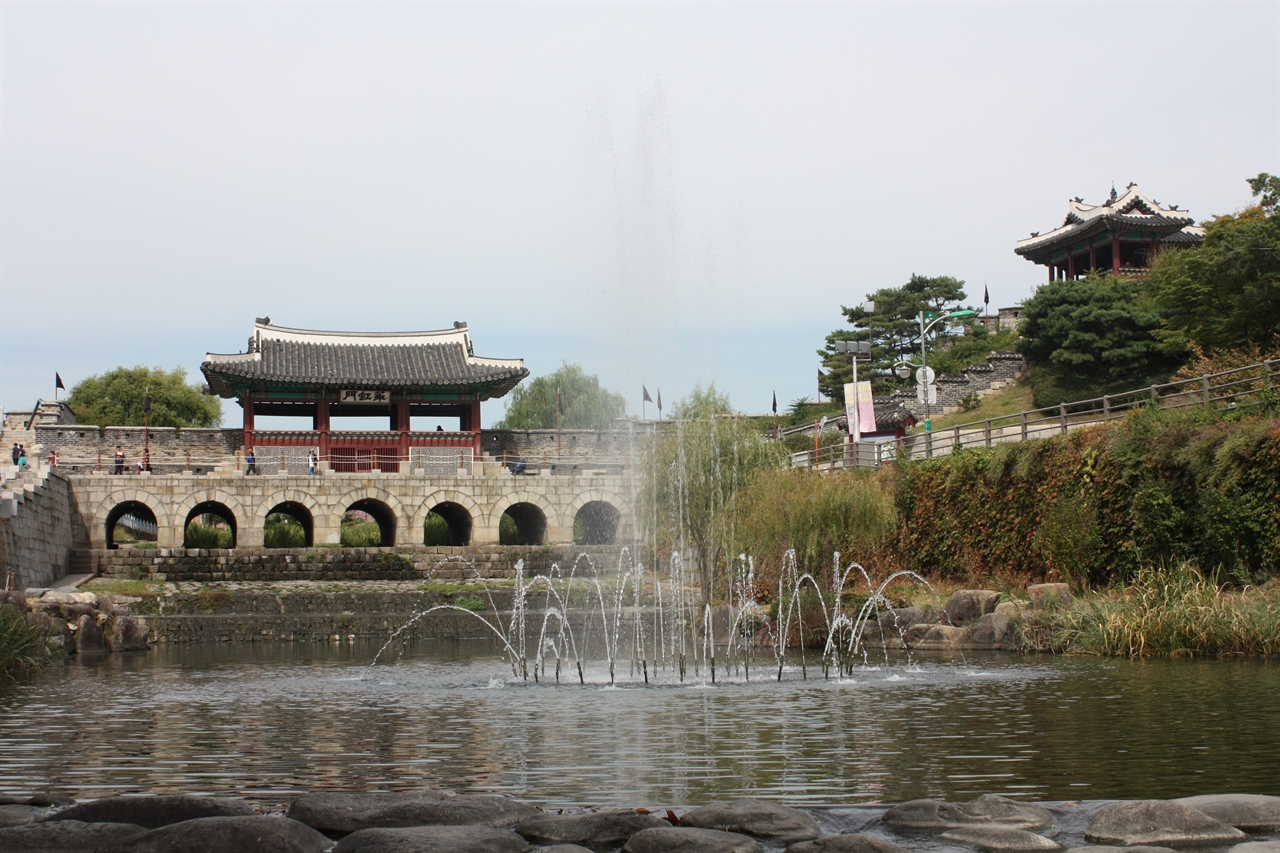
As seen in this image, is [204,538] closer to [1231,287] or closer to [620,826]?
[1231,287]

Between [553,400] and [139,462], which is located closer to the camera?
[139,462]

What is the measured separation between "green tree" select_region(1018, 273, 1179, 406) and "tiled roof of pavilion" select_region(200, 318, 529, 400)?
21438mm

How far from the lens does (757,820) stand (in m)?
6.42

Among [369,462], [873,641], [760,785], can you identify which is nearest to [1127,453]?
[873,641]

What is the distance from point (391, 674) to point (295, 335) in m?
34.2

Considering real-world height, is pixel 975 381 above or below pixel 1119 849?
above

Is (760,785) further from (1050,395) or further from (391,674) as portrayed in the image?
(1050,395)

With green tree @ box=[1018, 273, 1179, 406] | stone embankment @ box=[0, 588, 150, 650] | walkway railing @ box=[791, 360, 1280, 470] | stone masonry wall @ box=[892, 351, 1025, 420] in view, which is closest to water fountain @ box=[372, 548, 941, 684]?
walkway railing @ box=[791, 360, 1280, 470]

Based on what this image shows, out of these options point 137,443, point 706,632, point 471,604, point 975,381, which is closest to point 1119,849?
point 706,632

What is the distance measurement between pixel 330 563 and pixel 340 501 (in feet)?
17.3

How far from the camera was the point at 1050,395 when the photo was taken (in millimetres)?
45875

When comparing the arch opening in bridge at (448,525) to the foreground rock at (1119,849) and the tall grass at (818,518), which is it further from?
the foreground rock at (1119,849)

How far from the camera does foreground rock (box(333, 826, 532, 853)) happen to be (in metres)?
5.71

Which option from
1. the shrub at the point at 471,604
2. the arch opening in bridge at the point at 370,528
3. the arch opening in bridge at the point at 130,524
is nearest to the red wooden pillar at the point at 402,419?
the arch opening in bridge at the point at 370,528
